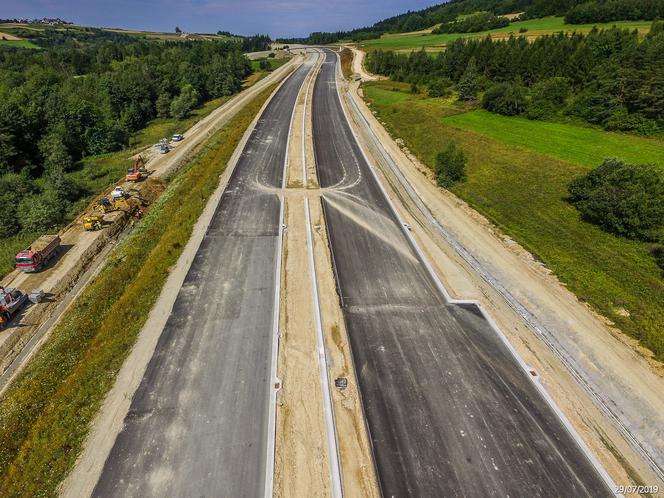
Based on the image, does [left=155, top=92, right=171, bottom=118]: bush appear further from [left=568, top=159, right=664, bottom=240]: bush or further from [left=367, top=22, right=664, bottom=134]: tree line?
[left=568, top=159, right=664, bottom=240]: bush

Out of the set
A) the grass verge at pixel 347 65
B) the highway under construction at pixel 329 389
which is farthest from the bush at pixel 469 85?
the highway under construction at pixel 329 389

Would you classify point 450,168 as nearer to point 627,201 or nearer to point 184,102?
point 627,201

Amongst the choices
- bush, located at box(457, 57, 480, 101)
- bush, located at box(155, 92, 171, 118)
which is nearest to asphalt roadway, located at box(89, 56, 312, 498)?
Result: bush, located at box(457, 57, 480, 101)

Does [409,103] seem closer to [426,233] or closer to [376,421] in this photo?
[426,233]

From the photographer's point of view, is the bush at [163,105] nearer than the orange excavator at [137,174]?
No

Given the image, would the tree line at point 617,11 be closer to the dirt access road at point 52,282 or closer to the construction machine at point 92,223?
the dirt access road at point 52,282

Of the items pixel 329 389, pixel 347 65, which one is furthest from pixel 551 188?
pixel 347 65
